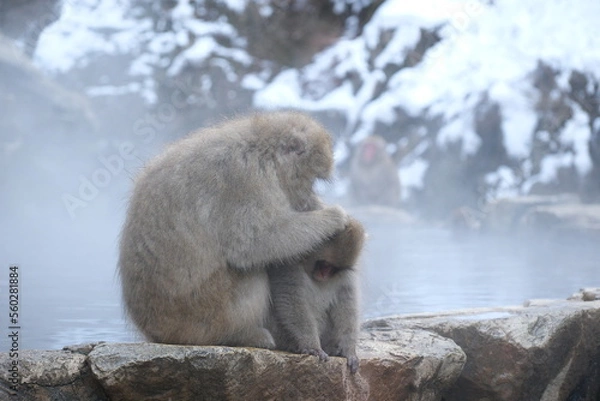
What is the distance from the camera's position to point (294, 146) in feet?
9.61

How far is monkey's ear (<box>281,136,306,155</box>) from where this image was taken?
A: 291 cm

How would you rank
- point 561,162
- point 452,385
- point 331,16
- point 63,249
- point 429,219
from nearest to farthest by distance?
point 452,385 < point 63,249 < point 561,162 < point 429,219 < point 331,16

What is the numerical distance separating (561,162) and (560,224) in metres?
2.24

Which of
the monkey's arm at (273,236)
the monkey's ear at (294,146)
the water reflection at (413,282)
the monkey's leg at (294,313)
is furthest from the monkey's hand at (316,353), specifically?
the monkey's ear at (294,146)

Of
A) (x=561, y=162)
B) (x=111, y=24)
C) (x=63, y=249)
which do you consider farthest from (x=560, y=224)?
(x=111, y=24)

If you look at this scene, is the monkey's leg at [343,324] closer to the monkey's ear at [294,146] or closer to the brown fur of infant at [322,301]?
the brown fur of infant at [322,301]

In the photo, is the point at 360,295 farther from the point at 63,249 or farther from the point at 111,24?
the point at 111,24

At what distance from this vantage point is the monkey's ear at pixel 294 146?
291cm

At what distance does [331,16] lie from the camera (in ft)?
51.2

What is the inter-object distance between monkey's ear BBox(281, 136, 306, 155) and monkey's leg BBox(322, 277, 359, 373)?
51cm

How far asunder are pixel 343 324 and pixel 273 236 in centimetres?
50

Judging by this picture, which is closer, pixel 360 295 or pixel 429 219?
pixel 360 295

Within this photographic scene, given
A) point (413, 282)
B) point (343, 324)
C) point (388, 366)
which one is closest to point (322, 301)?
point (343, 324)

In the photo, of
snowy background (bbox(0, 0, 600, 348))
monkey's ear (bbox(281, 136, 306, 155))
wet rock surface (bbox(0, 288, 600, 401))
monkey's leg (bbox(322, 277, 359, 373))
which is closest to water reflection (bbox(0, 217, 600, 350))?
snowy background (bbox(0, 0, 600, 348))
